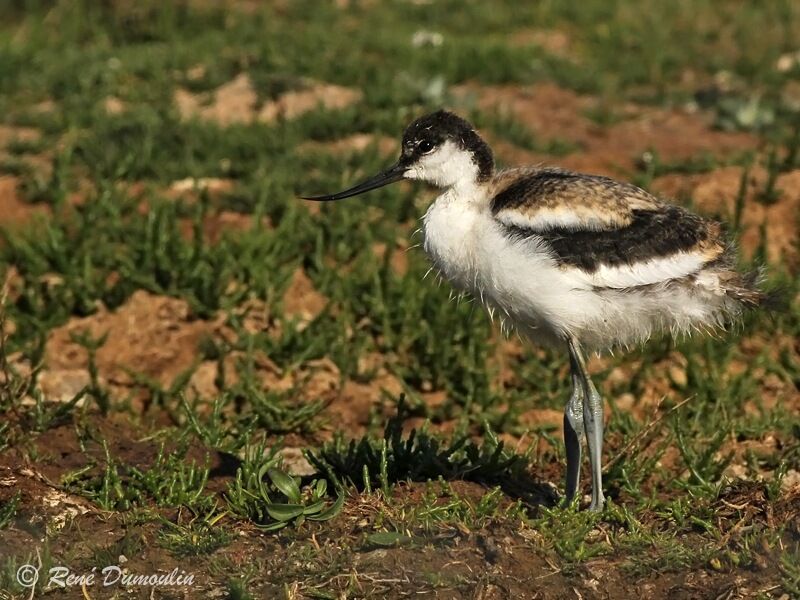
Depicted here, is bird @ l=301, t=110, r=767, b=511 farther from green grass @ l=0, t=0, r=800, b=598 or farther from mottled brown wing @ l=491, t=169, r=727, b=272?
green grass @ l=0, t=0, r=800, b=598

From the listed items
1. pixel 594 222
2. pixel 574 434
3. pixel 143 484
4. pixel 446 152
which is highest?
pixel 446 152

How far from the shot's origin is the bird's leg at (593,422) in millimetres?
4520

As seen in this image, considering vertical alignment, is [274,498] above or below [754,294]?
below

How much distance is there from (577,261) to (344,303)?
201 centimetres

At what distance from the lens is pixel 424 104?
7730 mm

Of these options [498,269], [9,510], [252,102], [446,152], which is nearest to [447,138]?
[446,152]

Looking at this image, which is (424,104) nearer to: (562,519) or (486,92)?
(486,92)

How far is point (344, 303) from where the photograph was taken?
244 inches

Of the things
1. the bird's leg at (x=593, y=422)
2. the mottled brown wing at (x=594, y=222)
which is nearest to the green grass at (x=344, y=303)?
the bird's leg at (x=593, y=422)

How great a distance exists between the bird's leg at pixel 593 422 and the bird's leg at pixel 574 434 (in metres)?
0.03

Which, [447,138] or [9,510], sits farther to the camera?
[447,138]

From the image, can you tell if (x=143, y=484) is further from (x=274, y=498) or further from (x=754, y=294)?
(x=754, y=294)

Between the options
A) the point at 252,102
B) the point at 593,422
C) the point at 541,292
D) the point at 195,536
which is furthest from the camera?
the point at 252,102

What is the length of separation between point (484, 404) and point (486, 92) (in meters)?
2.99
